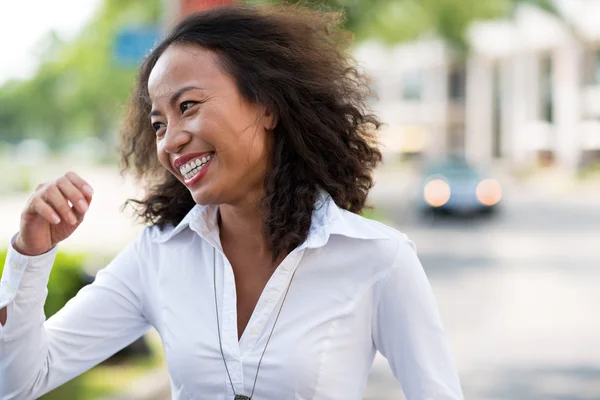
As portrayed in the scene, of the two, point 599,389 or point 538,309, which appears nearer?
point 599,389

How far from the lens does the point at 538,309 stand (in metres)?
10.2

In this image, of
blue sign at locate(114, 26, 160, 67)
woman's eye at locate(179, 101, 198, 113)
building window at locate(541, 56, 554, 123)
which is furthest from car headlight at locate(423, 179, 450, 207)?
building window at locate(541, 56, 554, 123)

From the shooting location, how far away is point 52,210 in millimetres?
1888

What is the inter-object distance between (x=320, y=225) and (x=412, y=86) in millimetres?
67429

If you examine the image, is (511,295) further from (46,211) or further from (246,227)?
(46,211)

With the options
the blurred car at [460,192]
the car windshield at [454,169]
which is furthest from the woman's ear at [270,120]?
the car windshield at [454,169]

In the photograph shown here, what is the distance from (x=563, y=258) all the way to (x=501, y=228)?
215 inches

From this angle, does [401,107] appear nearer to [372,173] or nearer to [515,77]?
[515,77]

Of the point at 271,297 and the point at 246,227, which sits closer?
the point at 271,297

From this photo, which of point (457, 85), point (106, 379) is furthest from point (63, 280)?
point (457, 85)

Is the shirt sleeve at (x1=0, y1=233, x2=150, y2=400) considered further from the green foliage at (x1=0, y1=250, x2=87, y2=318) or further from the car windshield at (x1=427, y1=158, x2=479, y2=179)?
the car windshield at (x1=427, y1=158, x2=479, y2=179)

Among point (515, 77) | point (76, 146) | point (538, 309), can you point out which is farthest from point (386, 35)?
point (76, 146)

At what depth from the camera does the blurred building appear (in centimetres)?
4762

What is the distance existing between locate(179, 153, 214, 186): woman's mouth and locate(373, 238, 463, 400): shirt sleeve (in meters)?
0.45
